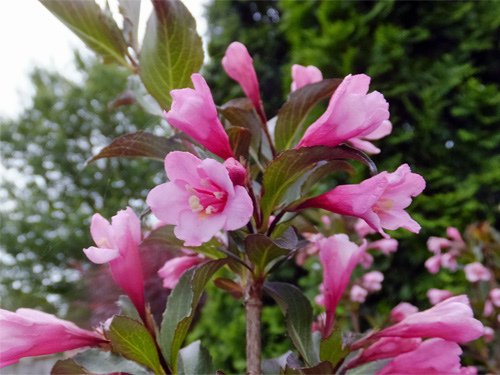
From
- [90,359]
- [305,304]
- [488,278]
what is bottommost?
[488,278]

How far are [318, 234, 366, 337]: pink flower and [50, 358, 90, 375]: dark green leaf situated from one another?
39cm

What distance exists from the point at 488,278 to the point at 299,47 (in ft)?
7.26

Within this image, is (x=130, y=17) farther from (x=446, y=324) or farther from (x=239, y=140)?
(x=446, y=324)

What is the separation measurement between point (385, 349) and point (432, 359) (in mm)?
82

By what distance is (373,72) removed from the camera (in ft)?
10.7

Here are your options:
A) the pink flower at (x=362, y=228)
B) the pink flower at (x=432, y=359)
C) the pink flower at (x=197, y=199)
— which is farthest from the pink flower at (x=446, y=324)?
the pink flower at (x=362, y=228)

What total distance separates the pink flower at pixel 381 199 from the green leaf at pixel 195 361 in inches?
11.7

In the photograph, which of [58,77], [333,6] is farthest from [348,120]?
[58,77]

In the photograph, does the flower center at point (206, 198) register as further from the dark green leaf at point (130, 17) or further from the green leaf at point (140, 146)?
the dark green leaf at point (130, 17)

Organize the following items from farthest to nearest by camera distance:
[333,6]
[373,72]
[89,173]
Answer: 1. [89,173]
2. [333,6]
3. [373,72]

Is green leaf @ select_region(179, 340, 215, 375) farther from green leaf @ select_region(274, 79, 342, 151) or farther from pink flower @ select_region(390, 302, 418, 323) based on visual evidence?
pink flower @ select_region(390, 302, 418, 323)

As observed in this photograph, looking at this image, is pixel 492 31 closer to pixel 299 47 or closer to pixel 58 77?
pixel 299 47

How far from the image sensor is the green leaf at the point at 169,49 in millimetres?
865

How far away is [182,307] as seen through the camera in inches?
31.1
